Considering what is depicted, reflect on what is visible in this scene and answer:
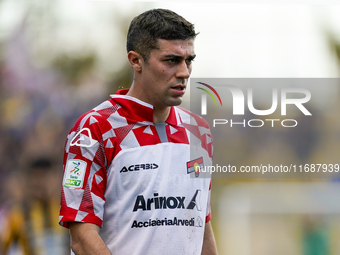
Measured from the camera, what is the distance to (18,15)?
4125 millimetres

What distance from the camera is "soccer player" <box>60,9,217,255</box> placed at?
1.63 m

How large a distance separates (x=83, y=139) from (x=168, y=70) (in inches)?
19.1

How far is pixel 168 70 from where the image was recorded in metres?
1.80

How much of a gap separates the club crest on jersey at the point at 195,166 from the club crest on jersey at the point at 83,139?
1.50 ft

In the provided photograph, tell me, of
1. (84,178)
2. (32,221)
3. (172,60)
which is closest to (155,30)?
(172,60)

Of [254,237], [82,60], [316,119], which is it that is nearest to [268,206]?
[254,237]

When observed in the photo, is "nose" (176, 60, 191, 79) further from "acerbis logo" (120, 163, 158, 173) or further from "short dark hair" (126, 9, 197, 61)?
"acerbis logo" (120, 163, 158, 173)

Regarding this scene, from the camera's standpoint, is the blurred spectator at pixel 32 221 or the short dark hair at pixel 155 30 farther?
the blurred spectator at pixel 32 221

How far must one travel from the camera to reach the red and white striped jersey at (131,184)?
163 cm

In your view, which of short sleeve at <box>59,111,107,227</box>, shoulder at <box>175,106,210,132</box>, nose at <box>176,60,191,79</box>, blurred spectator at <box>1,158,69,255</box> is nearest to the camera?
short sleeve at <box>59,111,107,227</box>

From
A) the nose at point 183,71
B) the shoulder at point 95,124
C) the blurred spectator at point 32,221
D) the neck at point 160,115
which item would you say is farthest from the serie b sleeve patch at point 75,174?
the blurred spectator at point 32,221

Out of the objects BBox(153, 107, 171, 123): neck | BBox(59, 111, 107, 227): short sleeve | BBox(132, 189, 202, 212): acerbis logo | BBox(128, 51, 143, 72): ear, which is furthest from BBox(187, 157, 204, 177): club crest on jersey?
BBox(128, 51, 143, 72): ear

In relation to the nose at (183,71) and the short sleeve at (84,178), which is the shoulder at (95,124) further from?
the nose at (183,71)

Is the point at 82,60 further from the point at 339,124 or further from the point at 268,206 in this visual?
the point at 339,124
